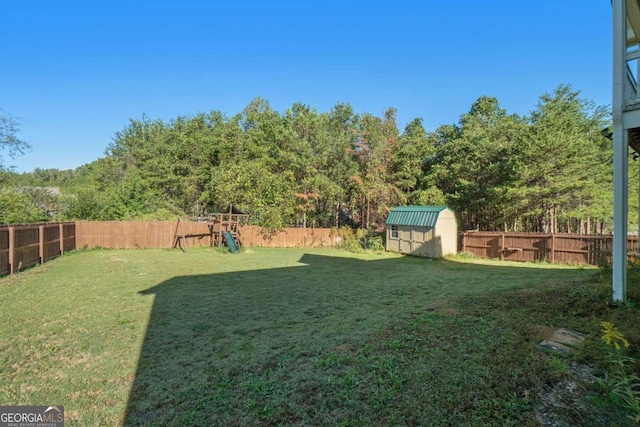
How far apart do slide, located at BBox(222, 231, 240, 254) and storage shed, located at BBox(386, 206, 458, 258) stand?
7754 mm

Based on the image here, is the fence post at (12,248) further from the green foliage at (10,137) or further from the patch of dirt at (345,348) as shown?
the patch of dirt at (345,348)

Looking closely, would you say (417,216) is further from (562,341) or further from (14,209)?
(14,209)

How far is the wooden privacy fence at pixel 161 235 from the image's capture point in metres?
14.5

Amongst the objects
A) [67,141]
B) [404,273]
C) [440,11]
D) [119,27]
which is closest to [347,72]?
[440,11]

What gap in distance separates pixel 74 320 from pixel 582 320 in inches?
Answer: 255

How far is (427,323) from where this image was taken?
153 inches

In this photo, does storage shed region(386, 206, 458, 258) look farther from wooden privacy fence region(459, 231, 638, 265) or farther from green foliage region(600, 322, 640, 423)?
green foliage region(600, 322, 640, 423)

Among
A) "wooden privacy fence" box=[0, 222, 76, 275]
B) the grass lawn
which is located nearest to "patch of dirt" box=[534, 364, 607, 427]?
the grass lawn

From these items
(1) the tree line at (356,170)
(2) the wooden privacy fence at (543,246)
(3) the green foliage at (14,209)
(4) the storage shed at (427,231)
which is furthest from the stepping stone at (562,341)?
(3) the green foliage at (14,209)

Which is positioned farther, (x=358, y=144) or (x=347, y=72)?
(x=358, y=144)

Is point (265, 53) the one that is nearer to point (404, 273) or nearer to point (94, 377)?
point (404, 273)

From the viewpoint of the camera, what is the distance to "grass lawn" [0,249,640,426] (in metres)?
A: 2.23

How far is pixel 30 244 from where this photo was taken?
9.41 meters

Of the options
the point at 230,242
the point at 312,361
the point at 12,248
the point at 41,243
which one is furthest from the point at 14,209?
the point at 312,361
